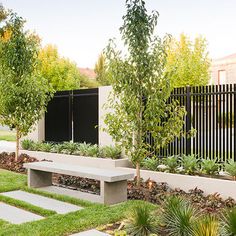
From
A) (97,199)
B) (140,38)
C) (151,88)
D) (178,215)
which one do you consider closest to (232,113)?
(151,88)

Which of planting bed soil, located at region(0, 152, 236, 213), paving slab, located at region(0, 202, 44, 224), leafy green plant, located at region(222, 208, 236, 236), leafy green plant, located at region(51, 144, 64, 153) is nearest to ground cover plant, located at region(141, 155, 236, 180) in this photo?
planting bed soil, located at region(0, 152, 236, 213)

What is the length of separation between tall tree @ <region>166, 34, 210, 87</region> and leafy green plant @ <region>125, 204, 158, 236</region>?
21045 mm

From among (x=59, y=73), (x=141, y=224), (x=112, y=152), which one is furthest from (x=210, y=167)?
(x=59, y=73)

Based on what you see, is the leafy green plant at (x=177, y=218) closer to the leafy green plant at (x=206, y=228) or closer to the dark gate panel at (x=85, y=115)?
the leafy green plant at (x=206, y=228)

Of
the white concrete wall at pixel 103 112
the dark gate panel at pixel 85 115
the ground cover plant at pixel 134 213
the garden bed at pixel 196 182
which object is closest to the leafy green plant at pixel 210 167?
the garden bed at pixel 196 182

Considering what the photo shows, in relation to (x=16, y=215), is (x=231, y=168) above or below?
above

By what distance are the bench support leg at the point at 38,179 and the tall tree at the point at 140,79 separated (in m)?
1.99

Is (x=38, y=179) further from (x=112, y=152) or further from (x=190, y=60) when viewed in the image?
(x=190, y=60)

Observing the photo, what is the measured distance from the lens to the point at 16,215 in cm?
733

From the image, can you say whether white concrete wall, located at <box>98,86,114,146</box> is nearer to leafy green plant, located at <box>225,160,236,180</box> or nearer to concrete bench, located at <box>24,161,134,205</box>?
concrete bench, located at <box>24,161,134,205</box>

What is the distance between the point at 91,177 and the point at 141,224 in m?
2.41

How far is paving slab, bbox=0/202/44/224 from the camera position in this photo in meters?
7.02

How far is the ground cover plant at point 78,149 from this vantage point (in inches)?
471

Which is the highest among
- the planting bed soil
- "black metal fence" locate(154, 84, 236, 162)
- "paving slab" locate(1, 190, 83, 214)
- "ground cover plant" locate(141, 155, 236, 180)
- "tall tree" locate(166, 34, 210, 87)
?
"tall tree" locate(166, 34, 210, 87)
